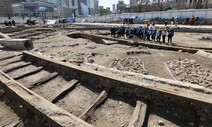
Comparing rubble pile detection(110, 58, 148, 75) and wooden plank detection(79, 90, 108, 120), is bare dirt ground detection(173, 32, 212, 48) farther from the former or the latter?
wooden plank detection(79, 90, 108, 120)

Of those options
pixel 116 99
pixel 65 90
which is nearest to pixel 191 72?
pixel 116 99

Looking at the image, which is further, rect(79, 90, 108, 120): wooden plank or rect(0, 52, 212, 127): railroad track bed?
rect(79, 90, 108, 120): wooden plank

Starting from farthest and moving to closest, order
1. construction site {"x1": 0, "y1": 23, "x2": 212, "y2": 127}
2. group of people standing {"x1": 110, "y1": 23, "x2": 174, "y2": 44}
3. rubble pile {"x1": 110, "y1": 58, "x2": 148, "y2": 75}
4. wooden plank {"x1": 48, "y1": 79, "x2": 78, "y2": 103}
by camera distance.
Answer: group of people standing {"x1": 110, "y1": 23, "x2": 174, "y2": 44}, rubble pile {"x1": 110, "y1": 58, "x2": 148, "y2": 75}, wooden plank {"x1": 48, "y1": 79, "x2": 78, "y2": 103}, construction site {"x1": 0, "y1": 23, "x2": 212, "y2": 127}

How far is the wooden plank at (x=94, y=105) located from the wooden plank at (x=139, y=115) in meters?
1.12

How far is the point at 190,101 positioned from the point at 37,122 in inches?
151

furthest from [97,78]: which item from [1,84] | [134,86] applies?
[1,84]

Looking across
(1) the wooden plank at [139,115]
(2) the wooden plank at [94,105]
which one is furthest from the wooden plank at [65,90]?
(1) the wooden plank at [139,115]

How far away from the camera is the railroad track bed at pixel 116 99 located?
14.0 feet

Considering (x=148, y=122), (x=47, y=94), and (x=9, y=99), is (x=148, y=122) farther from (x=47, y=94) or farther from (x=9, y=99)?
(x=9, y=99)

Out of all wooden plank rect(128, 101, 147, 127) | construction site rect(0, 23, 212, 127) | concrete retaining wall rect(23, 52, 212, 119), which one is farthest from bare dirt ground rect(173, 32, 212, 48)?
wooden plank rect(128, 101, 147, 127)

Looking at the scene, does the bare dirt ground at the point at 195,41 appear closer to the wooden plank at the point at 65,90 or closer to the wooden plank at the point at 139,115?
the wooden plank at the point at 139,115

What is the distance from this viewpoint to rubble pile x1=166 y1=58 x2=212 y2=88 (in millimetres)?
6276

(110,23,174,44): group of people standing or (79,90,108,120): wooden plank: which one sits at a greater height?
(110,23,174,44): group of people standing

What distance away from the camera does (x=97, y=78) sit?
607 centimetres
